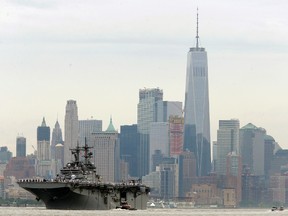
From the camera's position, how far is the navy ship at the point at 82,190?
576 feet

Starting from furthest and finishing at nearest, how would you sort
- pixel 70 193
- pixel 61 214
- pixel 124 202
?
1. pixel 124 202
2. pixel 70 193
3. pixel 61 214

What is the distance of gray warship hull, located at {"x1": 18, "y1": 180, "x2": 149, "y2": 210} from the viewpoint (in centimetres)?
17488

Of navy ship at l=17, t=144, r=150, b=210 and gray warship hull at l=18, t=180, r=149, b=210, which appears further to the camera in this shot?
navy ship at l=17, t=144, r=150, b=210

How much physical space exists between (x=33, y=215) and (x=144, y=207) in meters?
44.1

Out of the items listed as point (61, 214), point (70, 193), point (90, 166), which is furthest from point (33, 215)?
point (90, 166)

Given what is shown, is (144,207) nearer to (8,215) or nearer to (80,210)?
(80,210)

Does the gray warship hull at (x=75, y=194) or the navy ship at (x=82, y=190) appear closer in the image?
the gray warship hull at (x=75, y=194)

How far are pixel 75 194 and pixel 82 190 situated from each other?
1.24 meters

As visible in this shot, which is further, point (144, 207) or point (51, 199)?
point (144, 207)

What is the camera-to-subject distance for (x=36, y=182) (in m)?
176

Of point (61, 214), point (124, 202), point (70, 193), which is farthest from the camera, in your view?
point (124, 202)

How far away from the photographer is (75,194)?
577ft

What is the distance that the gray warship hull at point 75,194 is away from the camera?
17488cm

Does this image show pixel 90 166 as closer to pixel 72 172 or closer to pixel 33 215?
pixel 72 172
